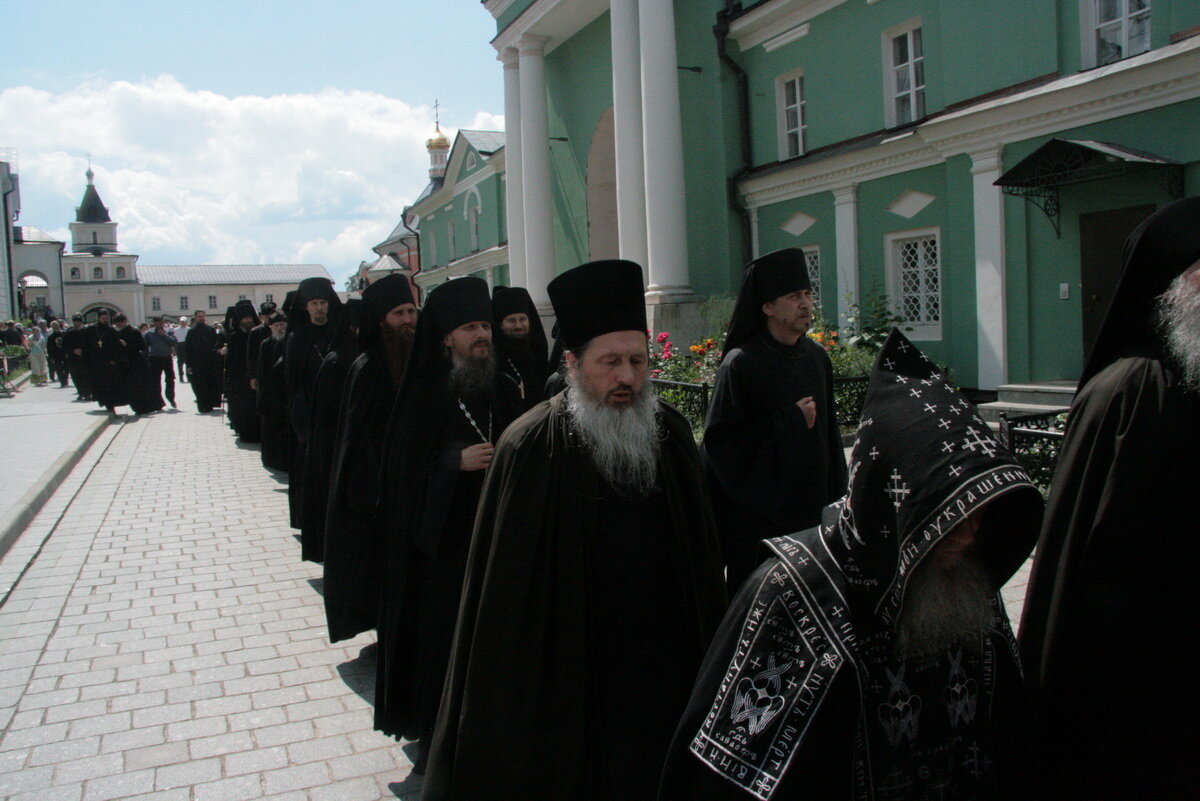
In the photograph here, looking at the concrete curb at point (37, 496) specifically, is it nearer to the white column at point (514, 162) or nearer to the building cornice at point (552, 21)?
the white column at point (514, 162)

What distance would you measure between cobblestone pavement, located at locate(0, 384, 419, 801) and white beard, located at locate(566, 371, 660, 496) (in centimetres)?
172

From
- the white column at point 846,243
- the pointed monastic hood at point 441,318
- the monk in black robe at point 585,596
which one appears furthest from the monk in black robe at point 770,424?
the white column at point 846,243

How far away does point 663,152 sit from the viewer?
1745 centimetres

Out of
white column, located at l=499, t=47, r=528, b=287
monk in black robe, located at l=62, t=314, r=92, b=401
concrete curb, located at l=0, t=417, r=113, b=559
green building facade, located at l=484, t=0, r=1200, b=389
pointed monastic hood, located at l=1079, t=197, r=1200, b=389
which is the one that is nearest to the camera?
pointed monastic hood, located at l=1079, t=197, r=1200, b=389

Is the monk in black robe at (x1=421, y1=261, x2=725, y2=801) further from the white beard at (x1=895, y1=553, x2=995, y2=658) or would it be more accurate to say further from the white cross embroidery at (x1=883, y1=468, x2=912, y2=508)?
the white cross embroidery at (x1=883, y1=468, x2=912, y2=508)

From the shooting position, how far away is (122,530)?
8.79m

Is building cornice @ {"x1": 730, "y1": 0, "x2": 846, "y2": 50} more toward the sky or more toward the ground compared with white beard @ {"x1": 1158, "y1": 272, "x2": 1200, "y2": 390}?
more toward the sky

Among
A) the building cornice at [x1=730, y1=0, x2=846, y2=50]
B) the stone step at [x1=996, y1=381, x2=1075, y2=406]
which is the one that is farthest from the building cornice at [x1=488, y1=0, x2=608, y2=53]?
the stone step at [x1=996, y1=381, x2=1075, y2=406]

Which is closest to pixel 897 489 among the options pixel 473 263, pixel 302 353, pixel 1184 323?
pixel 1184 323

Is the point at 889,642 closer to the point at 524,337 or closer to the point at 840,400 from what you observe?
the point at 524,337

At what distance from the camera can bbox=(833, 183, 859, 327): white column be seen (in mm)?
15141

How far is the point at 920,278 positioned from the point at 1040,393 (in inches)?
137

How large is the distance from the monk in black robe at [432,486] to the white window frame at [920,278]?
35.3 feet

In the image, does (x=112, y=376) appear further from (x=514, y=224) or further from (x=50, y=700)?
(x=50, y=700)
